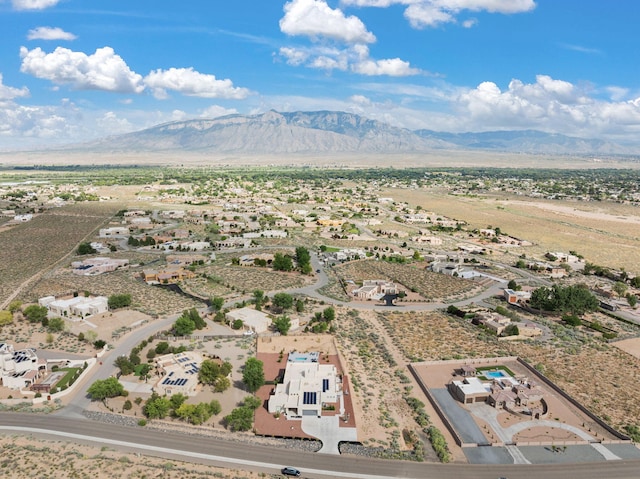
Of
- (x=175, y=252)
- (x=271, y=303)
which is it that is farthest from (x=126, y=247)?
(x=271, y=303)

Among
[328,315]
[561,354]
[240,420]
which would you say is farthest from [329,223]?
[240,420]

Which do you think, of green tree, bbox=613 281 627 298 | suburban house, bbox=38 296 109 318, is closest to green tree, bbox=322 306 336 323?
suburban house, bbox=38 296 109 318

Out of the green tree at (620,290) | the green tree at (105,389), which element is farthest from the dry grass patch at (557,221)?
the green tree at (105,389)

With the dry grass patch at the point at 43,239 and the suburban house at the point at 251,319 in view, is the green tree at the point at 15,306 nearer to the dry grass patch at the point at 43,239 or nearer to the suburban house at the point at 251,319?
the dry grass patch at the point at 43,239

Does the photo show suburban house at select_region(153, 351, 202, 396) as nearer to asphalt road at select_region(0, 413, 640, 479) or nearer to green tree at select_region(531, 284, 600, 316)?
asphalt road at select_region(0, 413, 640, 479)

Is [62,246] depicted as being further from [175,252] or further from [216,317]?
[216,317]

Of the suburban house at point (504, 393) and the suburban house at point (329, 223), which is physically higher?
the suburban house at point (329, 223)

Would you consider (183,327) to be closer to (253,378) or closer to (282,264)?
(253,378)
